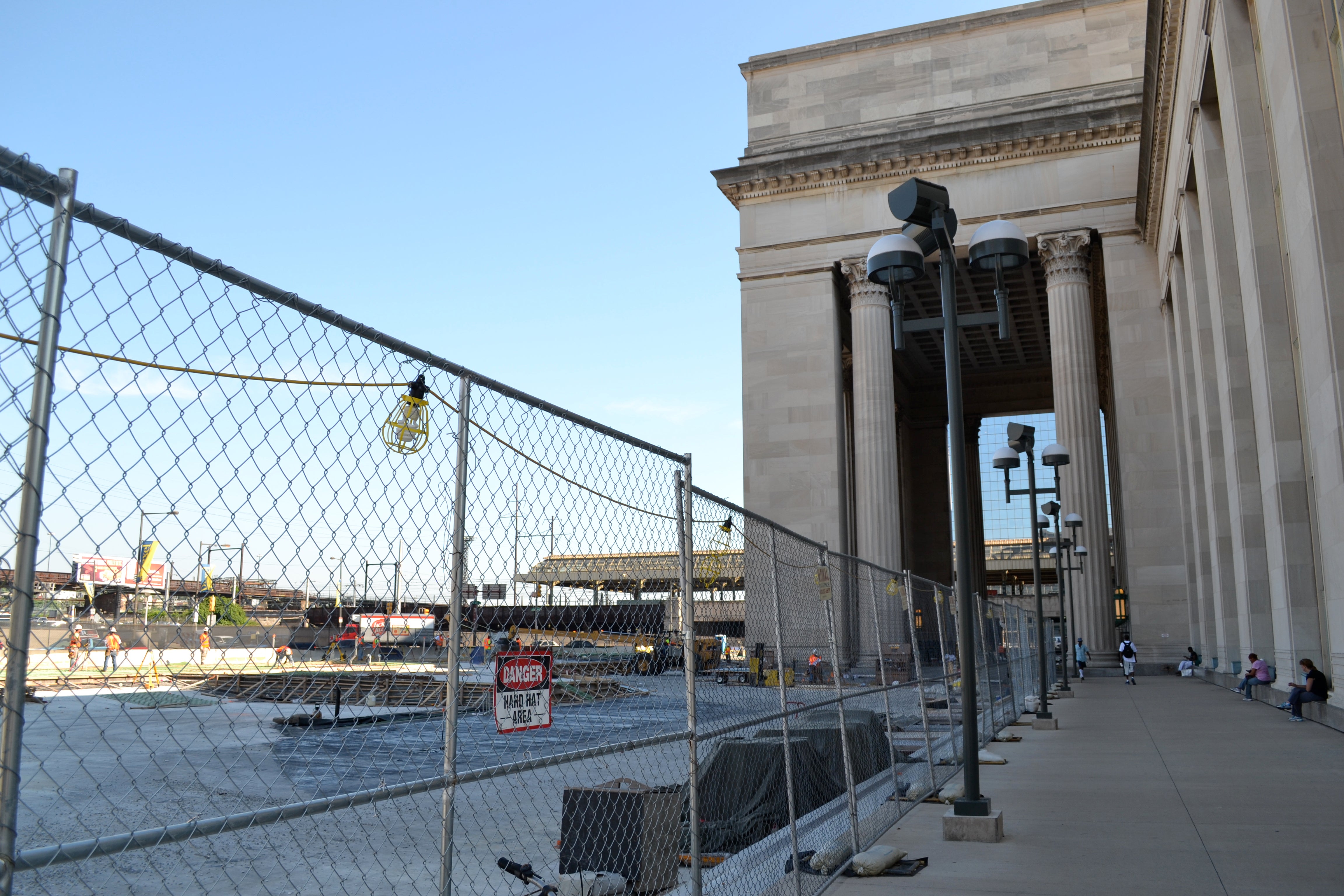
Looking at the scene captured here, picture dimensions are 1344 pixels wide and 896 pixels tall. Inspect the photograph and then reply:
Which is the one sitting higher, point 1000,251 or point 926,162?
point 926,162

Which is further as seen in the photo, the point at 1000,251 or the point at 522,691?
the point at 1000,251

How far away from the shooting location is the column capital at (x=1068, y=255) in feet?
133

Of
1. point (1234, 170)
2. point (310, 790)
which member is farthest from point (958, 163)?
point (310, 790)

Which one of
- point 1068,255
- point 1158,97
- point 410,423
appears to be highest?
point 1158,97

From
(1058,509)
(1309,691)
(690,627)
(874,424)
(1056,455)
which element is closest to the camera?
(690,627)

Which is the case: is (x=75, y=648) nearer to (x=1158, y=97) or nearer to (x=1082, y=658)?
(x=1158, y=97)

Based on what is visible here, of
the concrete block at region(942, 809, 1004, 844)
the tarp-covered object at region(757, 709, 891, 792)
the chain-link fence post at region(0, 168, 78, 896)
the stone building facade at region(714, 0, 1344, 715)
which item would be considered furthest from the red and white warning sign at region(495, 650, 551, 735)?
the stone building facade at region(714, 0, 1344, 715)

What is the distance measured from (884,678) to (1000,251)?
457 cm

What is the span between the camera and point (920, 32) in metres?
43.8

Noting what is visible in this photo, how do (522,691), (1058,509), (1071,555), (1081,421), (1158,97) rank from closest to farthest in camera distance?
(522,691) < (1058,509) < (1158,97) < (1071,555) < (1081,421)

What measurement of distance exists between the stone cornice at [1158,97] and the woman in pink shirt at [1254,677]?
1590 centimetres

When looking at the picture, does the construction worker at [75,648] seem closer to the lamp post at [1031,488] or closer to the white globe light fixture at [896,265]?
the white globe light fixture at [896,265]

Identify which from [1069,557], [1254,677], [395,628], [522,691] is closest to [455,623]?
[395,628]

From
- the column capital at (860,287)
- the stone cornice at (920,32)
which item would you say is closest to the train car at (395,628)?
the column capital at (860,287)
